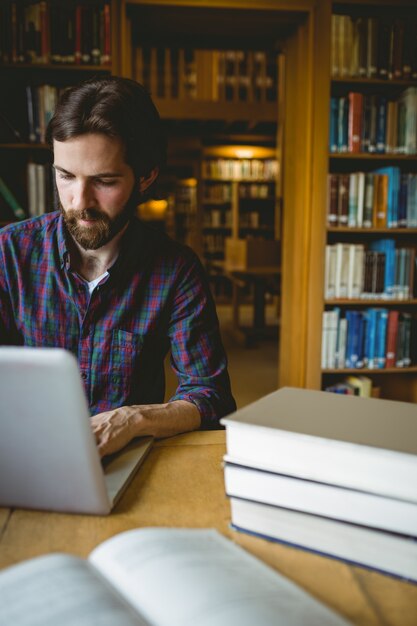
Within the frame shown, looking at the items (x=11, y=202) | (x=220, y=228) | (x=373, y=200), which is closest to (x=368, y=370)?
(x=373, y=200)

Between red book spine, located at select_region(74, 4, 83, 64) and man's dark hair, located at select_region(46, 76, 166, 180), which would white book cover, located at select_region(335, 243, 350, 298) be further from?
man's dark hair, located at select_region(46, 76, 166, 180)

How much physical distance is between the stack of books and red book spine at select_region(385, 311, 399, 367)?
2502 millimetres

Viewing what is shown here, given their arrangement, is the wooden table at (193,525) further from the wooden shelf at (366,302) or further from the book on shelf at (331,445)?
the wooden shelf at (366,302)

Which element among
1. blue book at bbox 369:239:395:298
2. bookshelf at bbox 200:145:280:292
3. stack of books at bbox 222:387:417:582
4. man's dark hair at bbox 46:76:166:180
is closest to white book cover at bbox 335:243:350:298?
blue book at bbox 369:239:395:298

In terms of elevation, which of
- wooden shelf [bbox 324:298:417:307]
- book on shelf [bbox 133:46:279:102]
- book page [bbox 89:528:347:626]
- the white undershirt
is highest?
book on shelf [bbox 133:46:279:102]

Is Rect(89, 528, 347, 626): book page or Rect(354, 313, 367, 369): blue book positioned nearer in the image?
Rect(89, 528, 347, 626): book page

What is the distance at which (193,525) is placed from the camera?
1.98 ft

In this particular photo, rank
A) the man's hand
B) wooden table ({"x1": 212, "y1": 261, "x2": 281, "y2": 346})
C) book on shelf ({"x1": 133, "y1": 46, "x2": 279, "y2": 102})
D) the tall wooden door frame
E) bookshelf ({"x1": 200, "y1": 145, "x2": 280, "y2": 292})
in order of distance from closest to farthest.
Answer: the man's hand < the tall wooden door frame < wooden table ({"x1": 212, "y1": 261, "x2": 281, "y2": 346}) < book on shelf ({"x1": 133, "y1": 46, "x2": 279, "y2": 102}) < bookshelf ({"x1": 200, "y1": 145, "x2": 280, "y2": 292})

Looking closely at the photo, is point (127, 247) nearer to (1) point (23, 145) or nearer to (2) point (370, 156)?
(1) point (23, 145)

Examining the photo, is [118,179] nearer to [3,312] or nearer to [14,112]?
[3,312]

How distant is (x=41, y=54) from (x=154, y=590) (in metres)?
2.81

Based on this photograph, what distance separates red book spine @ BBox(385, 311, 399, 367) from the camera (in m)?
3.01

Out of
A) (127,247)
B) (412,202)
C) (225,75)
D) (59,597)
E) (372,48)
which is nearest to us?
(59,597)

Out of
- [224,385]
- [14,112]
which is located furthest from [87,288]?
[14,112]
